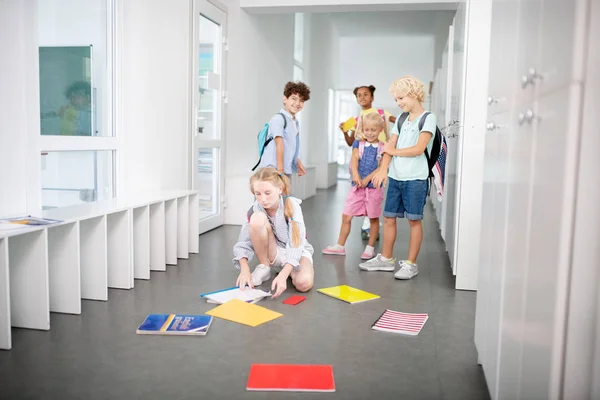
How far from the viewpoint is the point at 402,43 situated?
14.0 m

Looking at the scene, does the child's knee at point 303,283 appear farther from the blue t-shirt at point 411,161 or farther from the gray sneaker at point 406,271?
the blue t-shirt at point 411,161

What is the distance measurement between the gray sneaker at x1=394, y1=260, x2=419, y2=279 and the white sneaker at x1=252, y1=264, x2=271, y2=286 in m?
0.76

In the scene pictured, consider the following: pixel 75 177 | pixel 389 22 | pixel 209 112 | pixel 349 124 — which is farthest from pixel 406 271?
pixel 389 22

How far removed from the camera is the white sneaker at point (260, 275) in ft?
10.4

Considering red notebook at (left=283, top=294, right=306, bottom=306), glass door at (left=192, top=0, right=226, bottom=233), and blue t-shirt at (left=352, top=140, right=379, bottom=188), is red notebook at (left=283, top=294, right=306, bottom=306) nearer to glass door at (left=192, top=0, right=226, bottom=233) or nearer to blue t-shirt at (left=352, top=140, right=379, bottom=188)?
blue t-shirt at (left=352, top=140, right=379, bottom=188)

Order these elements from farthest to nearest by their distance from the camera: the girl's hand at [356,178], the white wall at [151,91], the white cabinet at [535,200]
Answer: the girl's hand at [356,178] → the white wall at [151,91] → the white cabinet at [535,200]

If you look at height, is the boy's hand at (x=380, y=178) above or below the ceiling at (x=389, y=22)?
below

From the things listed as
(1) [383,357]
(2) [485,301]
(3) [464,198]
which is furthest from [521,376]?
(3) [464,198]

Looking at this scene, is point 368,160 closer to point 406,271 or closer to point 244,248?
point 406,271

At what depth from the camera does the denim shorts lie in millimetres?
3426

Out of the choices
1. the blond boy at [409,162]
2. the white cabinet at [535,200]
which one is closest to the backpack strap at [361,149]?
the blond boy at [409,162]

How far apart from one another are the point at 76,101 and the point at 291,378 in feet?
7.70

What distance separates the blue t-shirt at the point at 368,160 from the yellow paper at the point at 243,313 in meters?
1.67

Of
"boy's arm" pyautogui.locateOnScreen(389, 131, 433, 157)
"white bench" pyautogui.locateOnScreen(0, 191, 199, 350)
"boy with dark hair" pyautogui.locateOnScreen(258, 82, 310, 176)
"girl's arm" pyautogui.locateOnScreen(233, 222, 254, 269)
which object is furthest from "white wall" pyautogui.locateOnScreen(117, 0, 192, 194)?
"boy's arm" pyautogui.locateOnScreen(389, 131, 433, 157)
